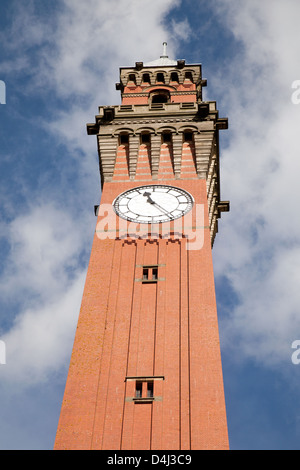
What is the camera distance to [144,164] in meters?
29.9

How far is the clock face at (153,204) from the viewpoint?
2691 cm

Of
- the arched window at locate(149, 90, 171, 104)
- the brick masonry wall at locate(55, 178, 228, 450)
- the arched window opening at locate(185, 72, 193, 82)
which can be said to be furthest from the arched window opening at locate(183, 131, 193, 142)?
the arched window opening at locate(185, 72, 193, 82)

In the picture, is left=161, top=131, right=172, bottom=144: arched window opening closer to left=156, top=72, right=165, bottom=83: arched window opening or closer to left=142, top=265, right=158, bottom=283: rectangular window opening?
left=156, top=72, right=165, bottom=83: arched window opening

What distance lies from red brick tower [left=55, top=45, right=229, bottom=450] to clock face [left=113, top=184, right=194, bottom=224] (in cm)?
4

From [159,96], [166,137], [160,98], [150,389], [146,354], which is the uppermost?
[159,96]

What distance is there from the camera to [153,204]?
1081 inches

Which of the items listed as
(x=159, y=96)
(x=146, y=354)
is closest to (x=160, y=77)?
(x=159, y=96)

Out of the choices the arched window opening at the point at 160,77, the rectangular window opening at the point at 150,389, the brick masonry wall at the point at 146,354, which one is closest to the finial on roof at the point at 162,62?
the arched window opening at the point at 160,77

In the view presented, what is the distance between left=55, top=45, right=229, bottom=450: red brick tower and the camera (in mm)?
19547

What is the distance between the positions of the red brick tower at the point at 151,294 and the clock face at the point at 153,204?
42 mm

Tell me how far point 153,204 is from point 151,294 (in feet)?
16.0

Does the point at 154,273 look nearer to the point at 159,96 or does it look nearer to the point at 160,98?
the point at 160,98
